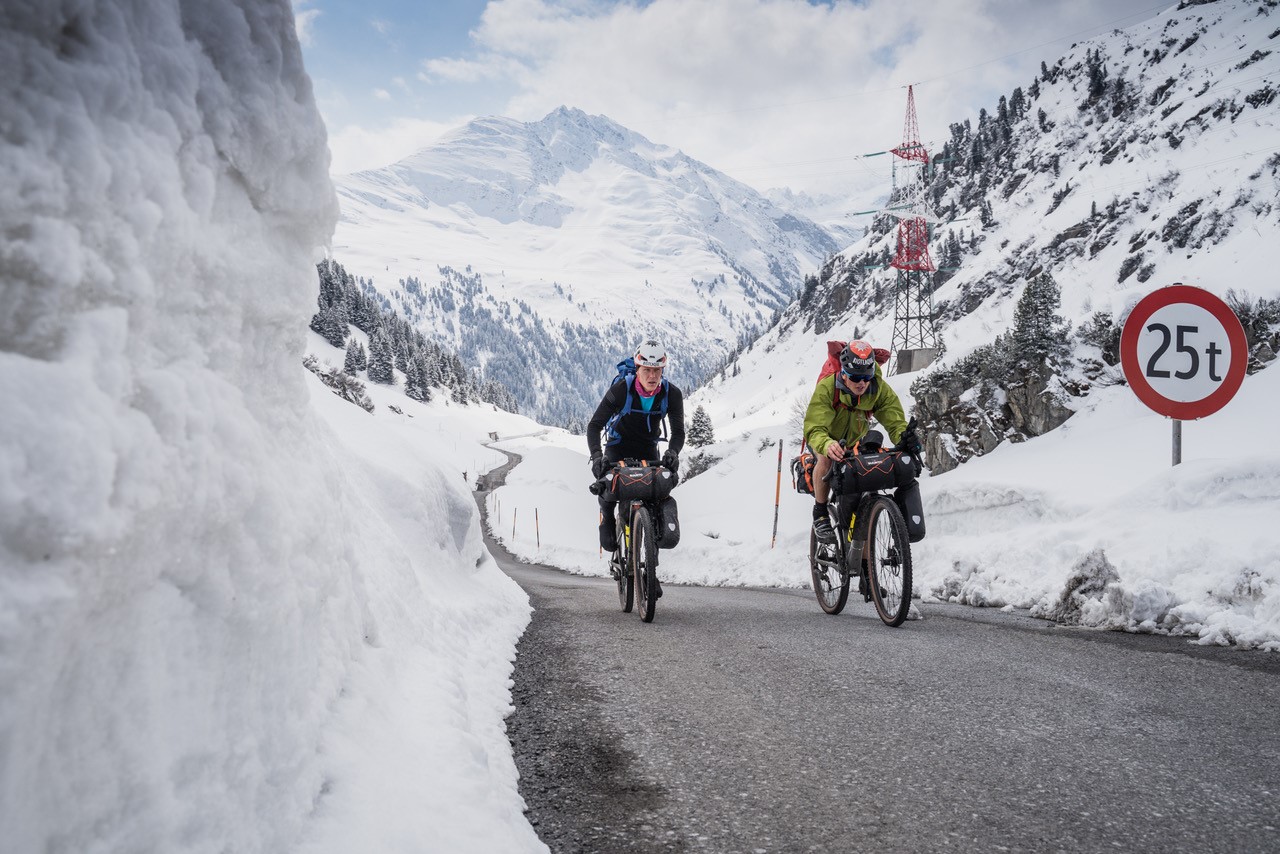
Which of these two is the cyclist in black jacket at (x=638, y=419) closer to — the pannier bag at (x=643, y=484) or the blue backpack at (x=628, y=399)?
the blue backpack at (x=628, y=399)

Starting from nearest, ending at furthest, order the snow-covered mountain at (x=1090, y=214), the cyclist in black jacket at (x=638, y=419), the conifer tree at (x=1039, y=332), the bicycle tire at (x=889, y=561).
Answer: the bicycle tire at (x=889, y=561)
the cyclist in black jacket at (x=638, y=419)
the conifer tree at (x=1039, y=332)
the snow-covered mountain at (x=1090, y=214)

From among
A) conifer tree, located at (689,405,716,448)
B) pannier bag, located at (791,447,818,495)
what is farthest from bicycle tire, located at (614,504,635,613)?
conifer tree, located at (689,405,716,448)

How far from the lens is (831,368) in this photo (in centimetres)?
645

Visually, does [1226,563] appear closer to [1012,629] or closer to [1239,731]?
[1012,629]

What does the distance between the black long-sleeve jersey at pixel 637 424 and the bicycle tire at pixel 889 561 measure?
174 centimetres

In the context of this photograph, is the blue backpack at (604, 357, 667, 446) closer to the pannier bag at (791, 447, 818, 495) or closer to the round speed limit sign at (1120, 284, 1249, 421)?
the pannier bag at (791, 447, 818, 495)

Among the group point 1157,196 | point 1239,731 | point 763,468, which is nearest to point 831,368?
point 1239,731

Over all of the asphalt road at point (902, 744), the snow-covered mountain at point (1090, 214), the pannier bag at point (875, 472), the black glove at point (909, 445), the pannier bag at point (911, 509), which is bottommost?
the asphalt road at point (902, 744)

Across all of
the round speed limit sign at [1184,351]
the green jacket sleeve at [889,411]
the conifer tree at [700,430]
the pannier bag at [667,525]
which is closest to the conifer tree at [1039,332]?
the round speed limit sign at [1184,351]

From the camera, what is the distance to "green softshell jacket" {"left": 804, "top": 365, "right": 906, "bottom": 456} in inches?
244

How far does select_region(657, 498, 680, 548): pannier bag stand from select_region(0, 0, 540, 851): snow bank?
11.3 ft

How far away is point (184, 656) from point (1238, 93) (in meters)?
63.5

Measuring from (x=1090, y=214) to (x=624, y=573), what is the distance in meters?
56.5

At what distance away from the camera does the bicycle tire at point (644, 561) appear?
5.85 meters
